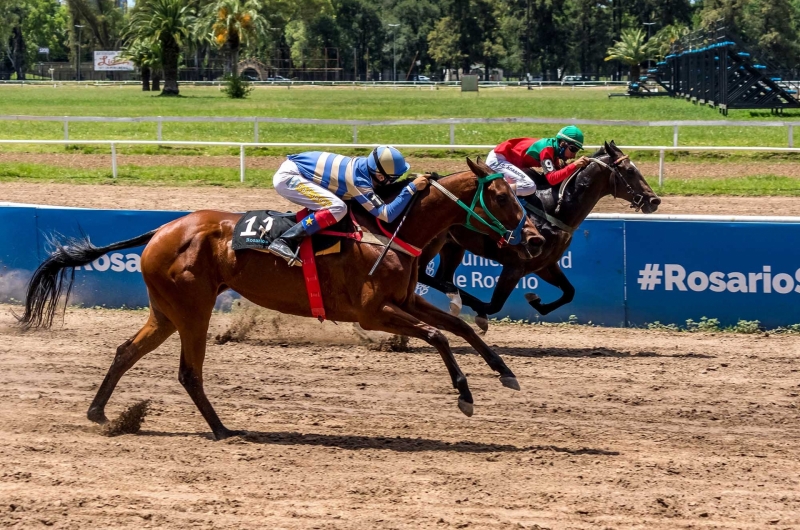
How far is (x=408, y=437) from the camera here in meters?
6.74

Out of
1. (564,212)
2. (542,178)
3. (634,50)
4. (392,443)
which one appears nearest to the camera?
(392,443)

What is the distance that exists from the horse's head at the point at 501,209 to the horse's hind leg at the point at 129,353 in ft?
7.54

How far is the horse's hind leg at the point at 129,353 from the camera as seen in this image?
22.7 ft

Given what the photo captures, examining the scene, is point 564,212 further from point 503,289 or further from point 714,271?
point 714,271

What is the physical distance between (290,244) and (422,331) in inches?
42.9

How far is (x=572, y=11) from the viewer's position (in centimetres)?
10831

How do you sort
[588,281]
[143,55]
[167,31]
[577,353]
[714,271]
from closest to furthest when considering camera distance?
[577,353], [714,271], [588,281], [167,31], [143,55]

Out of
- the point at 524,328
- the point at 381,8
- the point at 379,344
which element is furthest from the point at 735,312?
the point at 381,8

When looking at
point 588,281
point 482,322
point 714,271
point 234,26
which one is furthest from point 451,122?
point 234,26

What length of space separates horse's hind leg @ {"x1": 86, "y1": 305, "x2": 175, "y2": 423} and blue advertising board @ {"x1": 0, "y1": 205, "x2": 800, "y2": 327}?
3410 millimetres

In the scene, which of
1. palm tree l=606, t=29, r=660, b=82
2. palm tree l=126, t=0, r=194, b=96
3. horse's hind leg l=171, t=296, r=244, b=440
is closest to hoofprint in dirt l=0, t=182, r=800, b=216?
horse's hind leg l=171, t=296, r=244, b=440

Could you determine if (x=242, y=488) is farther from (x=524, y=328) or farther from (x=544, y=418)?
(x=524, y=328)

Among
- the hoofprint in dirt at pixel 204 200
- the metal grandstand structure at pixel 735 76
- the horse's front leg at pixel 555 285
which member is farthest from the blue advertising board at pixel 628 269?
the metal grandstand structure at pixel 735 76

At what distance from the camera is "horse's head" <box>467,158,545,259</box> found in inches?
261
